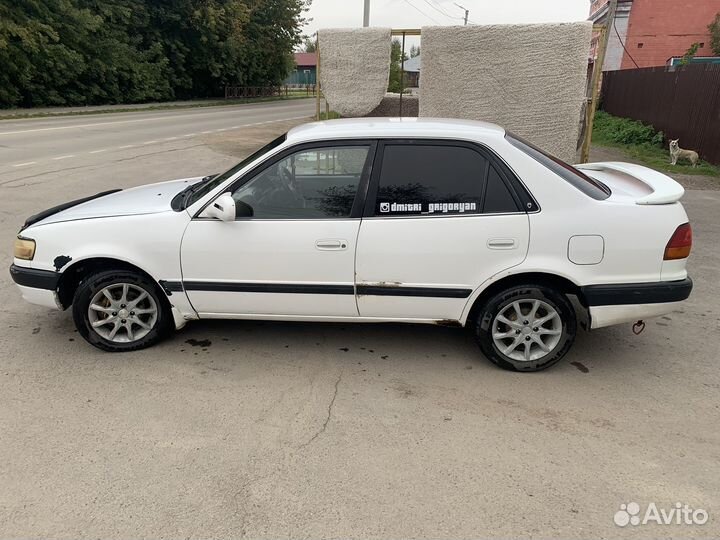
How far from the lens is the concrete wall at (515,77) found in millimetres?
7648

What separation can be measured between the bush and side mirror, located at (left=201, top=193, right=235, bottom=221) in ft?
50.1

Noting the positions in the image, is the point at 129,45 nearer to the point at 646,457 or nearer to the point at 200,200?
the point at 200,200

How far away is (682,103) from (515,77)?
29.1 ft

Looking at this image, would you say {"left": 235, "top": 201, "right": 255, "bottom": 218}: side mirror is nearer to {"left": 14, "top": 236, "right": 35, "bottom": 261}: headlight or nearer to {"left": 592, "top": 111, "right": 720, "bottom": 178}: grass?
{"left": 14, "top": 236, "right": 35, "bottom": 261}: headlight

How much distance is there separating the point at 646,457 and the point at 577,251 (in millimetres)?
1242

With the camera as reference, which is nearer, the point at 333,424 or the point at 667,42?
the point at 333,424

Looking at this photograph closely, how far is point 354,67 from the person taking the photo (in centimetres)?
860

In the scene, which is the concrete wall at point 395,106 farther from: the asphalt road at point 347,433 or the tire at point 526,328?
the tire at point 526,328

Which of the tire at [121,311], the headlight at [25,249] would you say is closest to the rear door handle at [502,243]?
the tire at [121,311]

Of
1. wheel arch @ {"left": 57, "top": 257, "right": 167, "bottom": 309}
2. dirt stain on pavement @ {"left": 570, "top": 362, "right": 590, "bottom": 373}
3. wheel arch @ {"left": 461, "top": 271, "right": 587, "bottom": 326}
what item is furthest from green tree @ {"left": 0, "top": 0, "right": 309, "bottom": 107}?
dirt stain on pavement @ {"left": 570, "top": 362, "right": 590, "bottom": 373}

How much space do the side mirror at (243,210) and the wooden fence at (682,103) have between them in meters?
12.3

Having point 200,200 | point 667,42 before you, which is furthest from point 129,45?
point 200,200

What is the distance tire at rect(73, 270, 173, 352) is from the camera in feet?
12.3

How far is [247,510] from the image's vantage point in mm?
2471
